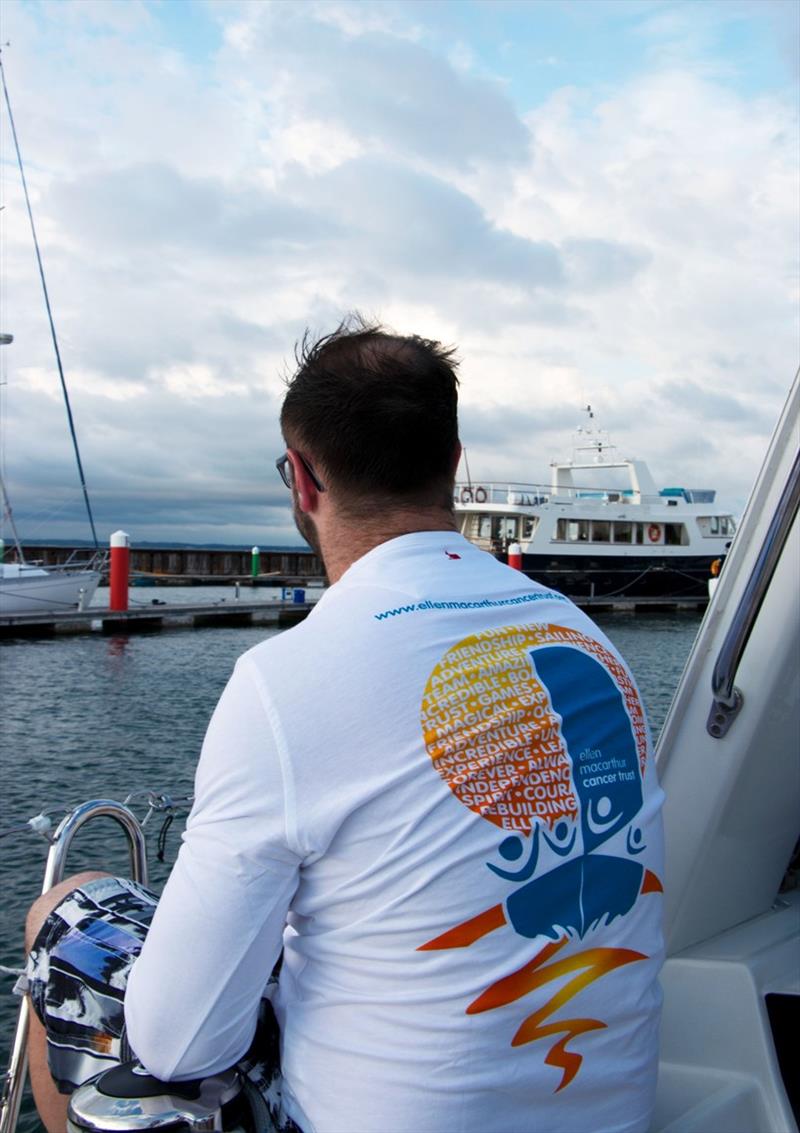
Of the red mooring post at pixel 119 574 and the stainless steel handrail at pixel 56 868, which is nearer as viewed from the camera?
the stainless steel handrail at pixel 56 868

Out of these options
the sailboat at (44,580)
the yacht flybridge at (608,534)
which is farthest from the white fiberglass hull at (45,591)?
the yacht flybridge at (608,534)

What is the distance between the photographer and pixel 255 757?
3.28 ft

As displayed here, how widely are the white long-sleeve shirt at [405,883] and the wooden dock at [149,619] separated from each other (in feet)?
54.0

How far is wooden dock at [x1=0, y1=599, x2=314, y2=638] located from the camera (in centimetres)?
1923

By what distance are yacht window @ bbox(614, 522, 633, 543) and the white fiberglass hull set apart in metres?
17.0

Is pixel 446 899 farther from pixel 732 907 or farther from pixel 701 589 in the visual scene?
pixel 701 589

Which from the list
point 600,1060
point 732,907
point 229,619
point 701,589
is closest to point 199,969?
point 600,1060

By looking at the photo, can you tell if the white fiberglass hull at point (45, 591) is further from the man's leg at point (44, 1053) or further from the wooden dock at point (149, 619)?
the man's leg at point (44, 1053)

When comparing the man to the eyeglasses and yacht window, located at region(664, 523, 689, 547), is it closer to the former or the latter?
the eyeglasses

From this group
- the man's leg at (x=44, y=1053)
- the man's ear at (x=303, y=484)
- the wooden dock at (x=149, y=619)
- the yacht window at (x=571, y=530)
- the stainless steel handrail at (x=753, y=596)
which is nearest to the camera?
the man's ear at (x=303, y=484)

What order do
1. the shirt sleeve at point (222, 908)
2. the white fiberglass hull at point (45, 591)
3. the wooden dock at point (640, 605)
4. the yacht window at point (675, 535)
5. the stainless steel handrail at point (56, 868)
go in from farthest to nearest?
the yacht window at point (675, 535) → the wooden dock at point (640, 605) → the white fiberglass hull at point (45, 591) → the stainless steel handrail at point (56, 868) → the shirt sleeve at point (222, 908)

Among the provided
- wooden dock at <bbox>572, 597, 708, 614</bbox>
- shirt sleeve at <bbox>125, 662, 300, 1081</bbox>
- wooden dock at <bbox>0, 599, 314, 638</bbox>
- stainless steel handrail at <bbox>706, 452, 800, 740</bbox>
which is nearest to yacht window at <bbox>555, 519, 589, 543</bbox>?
wooden dock at <bbox>572, 597, 708, 614</bbox>

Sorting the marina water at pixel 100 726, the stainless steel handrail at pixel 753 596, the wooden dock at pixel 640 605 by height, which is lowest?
the marina water at pixel 100 726

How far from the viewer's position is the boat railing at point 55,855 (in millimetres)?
1572
